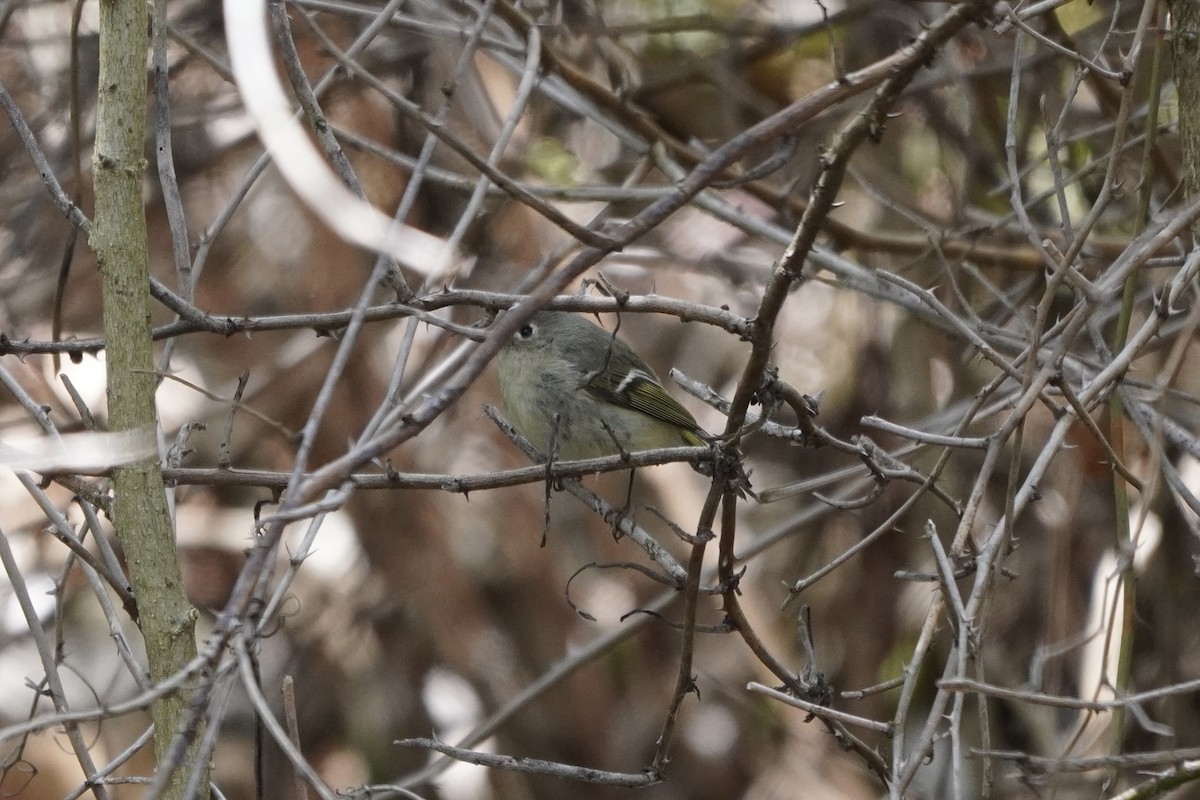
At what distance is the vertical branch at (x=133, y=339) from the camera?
192 cm

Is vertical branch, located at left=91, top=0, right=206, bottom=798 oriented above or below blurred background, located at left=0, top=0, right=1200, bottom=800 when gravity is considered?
below

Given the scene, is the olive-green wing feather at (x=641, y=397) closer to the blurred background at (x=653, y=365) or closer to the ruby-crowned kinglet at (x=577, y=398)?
the ruby-crowned kinglet at (x=577, y=398)

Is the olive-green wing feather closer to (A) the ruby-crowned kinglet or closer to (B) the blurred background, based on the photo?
(A) the ruby-crowned kinglet

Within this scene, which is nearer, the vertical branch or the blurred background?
the vertical branch

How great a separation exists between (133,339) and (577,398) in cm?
222

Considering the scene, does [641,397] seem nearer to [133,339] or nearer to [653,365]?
[653,365]

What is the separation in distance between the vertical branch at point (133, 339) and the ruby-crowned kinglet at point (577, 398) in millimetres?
2075

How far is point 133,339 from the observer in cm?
195

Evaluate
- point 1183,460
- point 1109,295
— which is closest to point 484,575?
point 1183,460

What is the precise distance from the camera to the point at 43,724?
4.80 ft

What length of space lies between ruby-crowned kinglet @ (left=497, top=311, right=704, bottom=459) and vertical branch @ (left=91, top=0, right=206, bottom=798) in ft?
6.81

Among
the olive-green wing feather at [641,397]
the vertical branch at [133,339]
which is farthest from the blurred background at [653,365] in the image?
the vertical branch at [133,339]

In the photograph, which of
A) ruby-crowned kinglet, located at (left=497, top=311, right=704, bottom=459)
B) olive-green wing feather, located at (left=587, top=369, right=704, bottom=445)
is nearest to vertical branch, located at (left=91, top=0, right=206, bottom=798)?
ruby-crowned kinglet, located at (left=497, top=311, right=704, bottom=459)

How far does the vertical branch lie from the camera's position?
1920 millimetres
